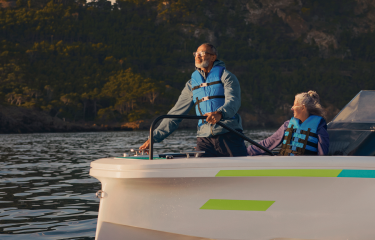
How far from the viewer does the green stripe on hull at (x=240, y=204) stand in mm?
3145

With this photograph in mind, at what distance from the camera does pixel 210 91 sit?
3.87m

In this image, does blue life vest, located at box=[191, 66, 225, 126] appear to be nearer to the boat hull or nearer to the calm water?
the boat hull

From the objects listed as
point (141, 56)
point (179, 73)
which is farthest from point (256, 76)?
point (141, 56)

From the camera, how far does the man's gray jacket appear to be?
3.58 meters

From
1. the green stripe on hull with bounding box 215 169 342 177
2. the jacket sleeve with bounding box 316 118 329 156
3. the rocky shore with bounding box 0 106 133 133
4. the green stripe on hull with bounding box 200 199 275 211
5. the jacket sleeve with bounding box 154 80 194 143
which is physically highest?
the jacket sleeve with bounding box 154 80 194 143

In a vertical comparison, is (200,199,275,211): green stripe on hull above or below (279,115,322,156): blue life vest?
below

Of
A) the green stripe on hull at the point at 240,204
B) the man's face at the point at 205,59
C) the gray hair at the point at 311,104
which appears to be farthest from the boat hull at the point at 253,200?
the man's face at the point at 205,59

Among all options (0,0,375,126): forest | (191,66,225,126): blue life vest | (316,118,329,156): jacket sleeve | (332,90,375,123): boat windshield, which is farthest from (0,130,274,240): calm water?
(0,0,375,126): forest

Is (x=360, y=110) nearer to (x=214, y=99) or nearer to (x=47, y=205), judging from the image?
(x=214, y=99)

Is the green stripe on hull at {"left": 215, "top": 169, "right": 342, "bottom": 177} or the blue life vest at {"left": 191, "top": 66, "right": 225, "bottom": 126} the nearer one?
the green stripe on hull at {"left": 215, "top": 169, "right": 342, "bottom": 177}

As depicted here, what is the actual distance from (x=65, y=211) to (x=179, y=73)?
333 ft

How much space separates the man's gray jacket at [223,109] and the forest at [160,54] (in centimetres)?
7309

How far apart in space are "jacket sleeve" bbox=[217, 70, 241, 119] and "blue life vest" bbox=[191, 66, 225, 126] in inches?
2.7

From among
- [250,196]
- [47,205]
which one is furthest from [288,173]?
[47,205]
